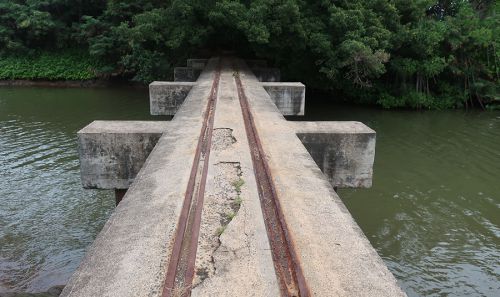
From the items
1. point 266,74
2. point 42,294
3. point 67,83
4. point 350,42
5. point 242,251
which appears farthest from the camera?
point 67,83

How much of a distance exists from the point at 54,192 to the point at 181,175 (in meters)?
5.30

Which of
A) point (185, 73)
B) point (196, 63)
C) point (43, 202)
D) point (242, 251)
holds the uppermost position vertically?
point (196, 63)

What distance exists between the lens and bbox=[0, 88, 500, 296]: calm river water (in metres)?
6.12

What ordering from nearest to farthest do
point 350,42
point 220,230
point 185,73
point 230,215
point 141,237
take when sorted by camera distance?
1. point 141,237
2. point 220,230
3. point 230,215
4. point 350,42
5. point 185,73

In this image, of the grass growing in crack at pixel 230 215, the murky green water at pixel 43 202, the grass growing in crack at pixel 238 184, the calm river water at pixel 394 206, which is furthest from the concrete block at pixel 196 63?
the grass growing in crack at pixel 230 215

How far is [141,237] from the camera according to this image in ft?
10.3

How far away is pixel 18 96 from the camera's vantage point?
19.6 m

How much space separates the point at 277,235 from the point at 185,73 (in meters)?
10.4

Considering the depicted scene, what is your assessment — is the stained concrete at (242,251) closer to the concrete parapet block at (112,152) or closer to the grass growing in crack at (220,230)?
the grass growing in crack at (220,230)

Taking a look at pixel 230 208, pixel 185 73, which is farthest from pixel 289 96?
pixel 230 208

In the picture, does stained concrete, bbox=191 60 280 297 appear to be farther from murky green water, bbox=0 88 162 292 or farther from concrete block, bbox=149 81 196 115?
concrete block, bbox=149 81 196 115

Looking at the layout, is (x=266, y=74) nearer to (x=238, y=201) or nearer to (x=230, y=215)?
(x=238, y=201)

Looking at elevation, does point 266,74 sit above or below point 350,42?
below

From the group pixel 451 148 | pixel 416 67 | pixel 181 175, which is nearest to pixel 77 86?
pixel 416 67
